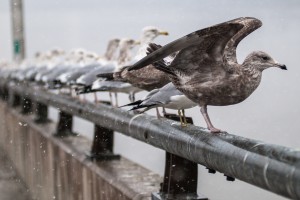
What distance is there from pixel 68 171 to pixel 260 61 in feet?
10.6

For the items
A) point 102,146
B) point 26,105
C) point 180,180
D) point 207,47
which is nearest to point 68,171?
point 102,146

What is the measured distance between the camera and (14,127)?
15.2 metres

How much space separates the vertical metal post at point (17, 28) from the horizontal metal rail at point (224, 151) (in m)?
21.0

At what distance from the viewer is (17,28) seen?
1106 inches

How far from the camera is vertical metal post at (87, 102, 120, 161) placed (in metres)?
7.73

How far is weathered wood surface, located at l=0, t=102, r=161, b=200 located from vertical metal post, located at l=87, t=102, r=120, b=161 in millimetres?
98

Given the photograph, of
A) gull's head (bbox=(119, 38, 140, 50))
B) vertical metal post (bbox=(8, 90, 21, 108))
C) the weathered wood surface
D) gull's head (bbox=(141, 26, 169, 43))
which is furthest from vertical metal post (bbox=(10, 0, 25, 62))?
gull's head (bbox=(141, 26, 169, 43))

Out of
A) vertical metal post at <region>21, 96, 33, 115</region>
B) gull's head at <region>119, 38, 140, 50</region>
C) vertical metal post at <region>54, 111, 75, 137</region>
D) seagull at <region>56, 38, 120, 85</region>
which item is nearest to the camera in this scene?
vertical metal post at <region>54, 111, 75, 137</region>

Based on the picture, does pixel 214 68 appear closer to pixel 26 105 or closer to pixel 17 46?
pixel 26 105

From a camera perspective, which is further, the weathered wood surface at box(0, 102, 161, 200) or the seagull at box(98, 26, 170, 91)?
the seagull at box(98, 26, 170, 91)

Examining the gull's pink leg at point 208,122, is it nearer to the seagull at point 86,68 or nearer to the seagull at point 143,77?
the seagull at point 143,77

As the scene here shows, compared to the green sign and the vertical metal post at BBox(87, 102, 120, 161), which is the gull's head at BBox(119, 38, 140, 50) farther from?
the green sign

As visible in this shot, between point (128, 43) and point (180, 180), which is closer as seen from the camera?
point (180, 180)

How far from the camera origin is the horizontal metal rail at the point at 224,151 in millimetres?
3584
